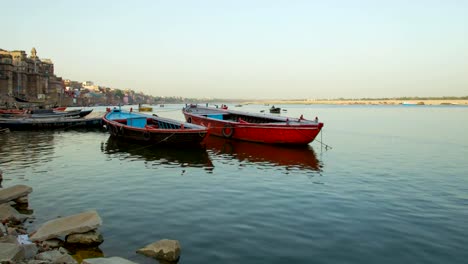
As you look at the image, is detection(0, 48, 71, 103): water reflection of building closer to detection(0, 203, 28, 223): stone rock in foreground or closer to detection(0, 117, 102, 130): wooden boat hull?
detection(0, 117, 102, 130): wooden boat hull

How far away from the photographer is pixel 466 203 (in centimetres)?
1391

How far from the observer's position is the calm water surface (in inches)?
375

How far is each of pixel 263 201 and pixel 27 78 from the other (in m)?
147

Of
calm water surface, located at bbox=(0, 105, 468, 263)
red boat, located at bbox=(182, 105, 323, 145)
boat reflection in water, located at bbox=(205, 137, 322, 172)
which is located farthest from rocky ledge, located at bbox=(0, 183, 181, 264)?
red boat, located at bbox=(182, 105, 323, 145)

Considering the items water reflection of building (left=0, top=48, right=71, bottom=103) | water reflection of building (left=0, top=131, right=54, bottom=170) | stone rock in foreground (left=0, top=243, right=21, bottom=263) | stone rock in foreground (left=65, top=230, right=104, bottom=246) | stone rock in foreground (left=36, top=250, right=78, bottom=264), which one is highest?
water reflection of building (left=0, top=48, right=71, bottom=103)

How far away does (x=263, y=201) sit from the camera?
14.0 m

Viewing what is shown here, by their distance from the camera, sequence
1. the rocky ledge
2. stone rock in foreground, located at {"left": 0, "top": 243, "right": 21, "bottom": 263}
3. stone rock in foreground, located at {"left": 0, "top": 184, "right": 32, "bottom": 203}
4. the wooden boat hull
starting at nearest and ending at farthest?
stone rock in foreground, located at {"left": 0, "top": 243, "right": 21, "bottom": 263} → the rocky ledge → stone rock in foreground, located at {"left": 0, "top": 184, "right": 32, "bottom": 203} → the wooden boat hull

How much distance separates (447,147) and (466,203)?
67.1ft

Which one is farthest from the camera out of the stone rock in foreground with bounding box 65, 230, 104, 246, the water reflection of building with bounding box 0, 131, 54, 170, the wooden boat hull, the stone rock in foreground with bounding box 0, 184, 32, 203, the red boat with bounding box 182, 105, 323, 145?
the wooden boat hull

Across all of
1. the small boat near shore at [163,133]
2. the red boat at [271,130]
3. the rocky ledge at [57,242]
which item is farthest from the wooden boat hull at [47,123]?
the rocky ledge at [57,242]

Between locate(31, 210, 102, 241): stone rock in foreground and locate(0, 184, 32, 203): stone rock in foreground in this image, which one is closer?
locate(31, 210, 102, 241): stone rock in foreground

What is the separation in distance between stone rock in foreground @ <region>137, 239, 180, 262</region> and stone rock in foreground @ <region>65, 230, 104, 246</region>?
1458 mm

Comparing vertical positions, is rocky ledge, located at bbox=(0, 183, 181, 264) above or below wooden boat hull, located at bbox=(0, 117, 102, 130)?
below

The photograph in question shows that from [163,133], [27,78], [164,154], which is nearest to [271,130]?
[163,133]
